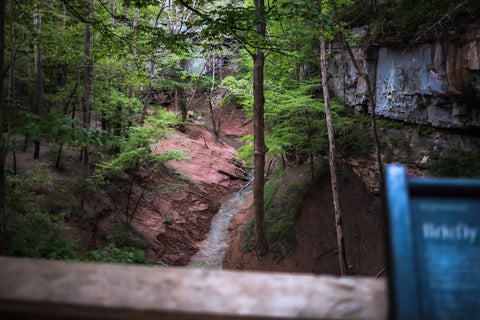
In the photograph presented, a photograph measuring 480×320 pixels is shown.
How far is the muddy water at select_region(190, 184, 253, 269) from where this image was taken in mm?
14039

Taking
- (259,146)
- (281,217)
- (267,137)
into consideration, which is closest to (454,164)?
(259,146)

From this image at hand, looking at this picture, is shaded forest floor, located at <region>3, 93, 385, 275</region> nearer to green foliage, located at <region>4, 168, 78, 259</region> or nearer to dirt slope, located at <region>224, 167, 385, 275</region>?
dirt slope, located at <region>224, 167, 385, 275</region>

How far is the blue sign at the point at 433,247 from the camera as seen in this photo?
1.07 meters

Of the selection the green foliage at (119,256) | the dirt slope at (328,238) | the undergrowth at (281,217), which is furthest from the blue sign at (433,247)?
the undergrowth at (281,217)

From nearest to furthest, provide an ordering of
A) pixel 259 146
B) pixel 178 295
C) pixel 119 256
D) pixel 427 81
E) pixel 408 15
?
pixel 178 295 → pixel 119 256 → pixel 427 81 → pixel 408 15 → pixel 259 146

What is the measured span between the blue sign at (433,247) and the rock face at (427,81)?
34.4 feet

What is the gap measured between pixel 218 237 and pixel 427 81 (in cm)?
1119

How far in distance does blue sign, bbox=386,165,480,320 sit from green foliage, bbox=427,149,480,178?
11.1 meters

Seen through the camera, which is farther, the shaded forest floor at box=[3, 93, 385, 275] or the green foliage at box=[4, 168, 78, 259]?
the shaded forest floor at box=[3, 93, 385, 275]

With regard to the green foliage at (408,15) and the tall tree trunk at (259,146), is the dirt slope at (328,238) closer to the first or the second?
the tall tree trunk at (259,146)

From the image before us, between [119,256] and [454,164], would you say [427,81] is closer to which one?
[454,164]

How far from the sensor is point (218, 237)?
16.3 metres

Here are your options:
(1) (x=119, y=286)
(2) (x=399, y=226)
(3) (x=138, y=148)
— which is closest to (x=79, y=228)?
(3) (x=138, y=148)

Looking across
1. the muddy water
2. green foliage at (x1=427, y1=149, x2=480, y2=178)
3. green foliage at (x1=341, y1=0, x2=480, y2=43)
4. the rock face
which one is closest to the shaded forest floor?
the muddy water
